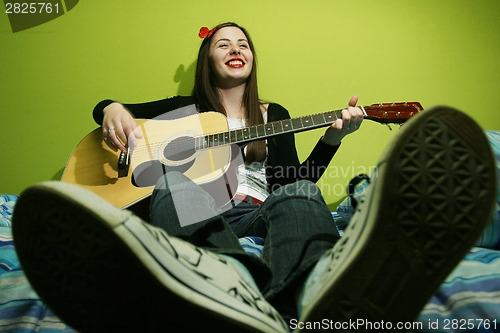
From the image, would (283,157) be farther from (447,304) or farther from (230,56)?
(447,304)

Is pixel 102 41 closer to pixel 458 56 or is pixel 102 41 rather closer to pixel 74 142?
pixel 74 142

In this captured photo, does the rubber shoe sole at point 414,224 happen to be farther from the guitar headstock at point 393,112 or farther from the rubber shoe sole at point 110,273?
the guitar headstock at point 393,112

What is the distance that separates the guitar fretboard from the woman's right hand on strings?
19 cm

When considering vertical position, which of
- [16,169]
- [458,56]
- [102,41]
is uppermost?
[102,41]

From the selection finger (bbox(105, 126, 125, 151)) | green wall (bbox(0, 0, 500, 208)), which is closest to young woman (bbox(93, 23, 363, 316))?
finger (bbox(105, 126, 125, 151))

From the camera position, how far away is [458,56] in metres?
1.46

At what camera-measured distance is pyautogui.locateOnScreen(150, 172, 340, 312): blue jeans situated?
458 millimetres

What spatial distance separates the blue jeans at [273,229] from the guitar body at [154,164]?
0.93 feet

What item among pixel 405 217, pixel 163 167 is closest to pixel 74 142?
pixel 163 167

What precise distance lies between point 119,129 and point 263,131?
42 centimetres

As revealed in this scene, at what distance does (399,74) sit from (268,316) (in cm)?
137

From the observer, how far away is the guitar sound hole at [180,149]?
3.22ft

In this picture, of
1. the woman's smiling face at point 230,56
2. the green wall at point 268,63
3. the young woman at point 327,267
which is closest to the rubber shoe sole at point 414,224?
the young woman at point 327,267

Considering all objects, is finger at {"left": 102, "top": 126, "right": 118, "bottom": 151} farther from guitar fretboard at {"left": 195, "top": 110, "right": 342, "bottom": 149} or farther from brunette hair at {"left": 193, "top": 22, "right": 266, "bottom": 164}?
brunette hair at {"left": 193, "top": 22, "right": 266, "bottom": 164}
